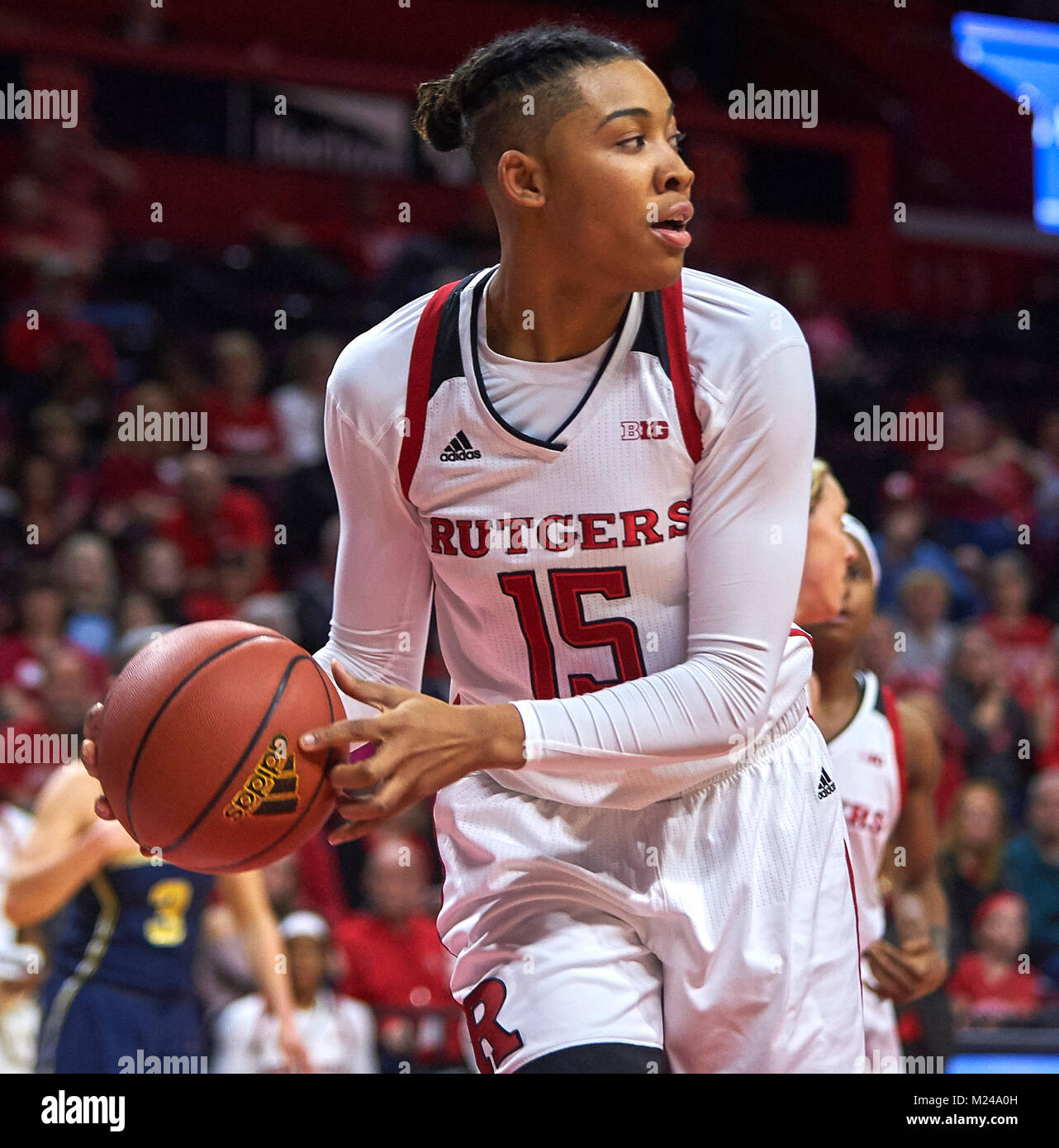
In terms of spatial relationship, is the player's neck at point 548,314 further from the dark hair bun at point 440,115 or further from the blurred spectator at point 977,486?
the blurred spectator at point 977,486

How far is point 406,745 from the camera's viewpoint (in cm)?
199

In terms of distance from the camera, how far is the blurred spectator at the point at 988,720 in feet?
23.4

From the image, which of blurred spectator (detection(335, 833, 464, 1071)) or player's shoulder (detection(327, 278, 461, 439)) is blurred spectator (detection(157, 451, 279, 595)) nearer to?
blurred spectator (detection(335, 833, 464, 1071))

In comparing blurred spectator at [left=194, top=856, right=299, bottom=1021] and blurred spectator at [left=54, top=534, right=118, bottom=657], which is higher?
blurred spectator at [left=54, top=534, right=118, bottom=657]

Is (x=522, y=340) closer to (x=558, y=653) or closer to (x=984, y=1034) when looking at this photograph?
(x=558, y=653)

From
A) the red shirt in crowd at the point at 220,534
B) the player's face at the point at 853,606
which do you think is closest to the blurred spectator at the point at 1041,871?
the player's face at the point at 853,606

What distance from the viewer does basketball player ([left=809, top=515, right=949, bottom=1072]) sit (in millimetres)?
3613

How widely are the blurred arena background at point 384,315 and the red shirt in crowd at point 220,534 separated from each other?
0.6 inches

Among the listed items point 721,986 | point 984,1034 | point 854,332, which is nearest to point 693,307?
point 721,986

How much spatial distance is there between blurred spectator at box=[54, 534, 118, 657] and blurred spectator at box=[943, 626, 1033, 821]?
3.76 metres

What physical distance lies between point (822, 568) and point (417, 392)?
124 centimetres

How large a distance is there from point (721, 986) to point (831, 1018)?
0.19 m

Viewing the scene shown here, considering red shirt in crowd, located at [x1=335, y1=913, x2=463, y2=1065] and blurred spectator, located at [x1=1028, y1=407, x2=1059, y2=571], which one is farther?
blurred spectator, located at [x1=1028, y1=407, x2=1059, y2=571]

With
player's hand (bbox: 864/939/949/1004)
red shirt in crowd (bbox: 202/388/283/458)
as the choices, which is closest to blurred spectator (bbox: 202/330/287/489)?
red shirt in crowd (bbox: 202/388/283/458)
